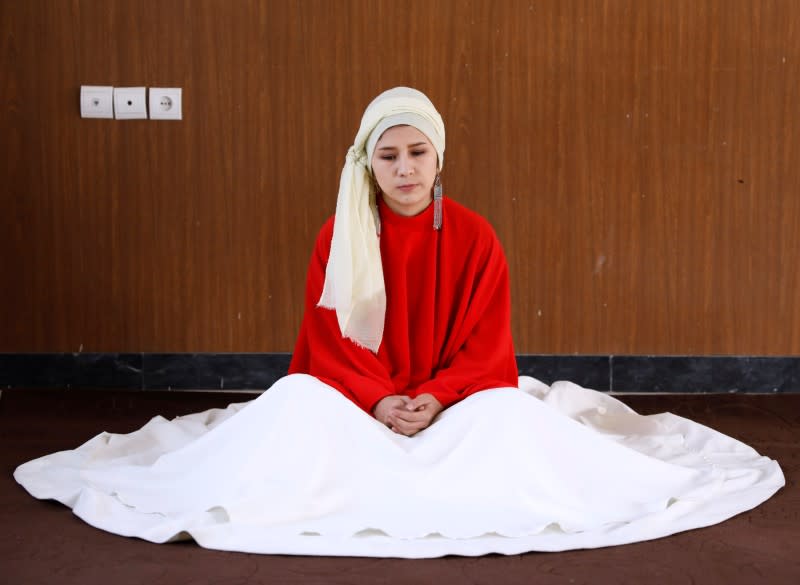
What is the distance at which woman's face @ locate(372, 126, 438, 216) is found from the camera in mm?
2203

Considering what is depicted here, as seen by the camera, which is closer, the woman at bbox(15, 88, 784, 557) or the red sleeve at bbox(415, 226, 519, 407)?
the woman at bbox(15, 88, 784, 557)

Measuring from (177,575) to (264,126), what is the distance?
196cm

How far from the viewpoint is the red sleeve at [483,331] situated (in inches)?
88.4

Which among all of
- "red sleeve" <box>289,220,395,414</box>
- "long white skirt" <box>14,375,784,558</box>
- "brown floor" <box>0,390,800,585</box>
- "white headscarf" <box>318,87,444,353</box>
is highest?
"white headscarf" <box>318,87,444,353</box>

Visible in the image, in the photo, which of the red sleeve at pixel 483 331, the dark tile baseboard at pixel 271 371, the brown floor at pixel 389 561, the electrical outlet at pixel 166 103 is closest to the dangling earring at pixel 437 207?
the red sleeve at pixel 483 331

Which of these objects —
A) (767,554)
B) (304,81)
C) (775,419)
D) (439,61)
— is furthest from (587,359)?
(767,554)

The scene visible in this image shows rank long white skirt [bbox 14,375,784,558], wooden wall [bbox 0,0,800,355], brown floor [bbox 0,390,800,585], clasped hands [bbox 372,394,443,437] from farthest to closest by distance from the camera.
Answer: wooden wall [bbox 0,0,800,355] < clasped hands [bbox 372,394,443,437] < long white skirt [bbox 14,375,784,558] < brown floor [bbox 0,390,800,585]

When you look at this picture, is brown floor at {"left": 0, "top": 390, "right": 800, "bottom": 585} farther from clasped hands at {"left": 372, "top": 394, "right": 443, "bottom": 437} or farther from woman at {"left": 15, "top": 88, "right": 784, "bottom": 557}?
clasped hands at {"left": 372, "top": 394, "right": 443, "bottom": 437}

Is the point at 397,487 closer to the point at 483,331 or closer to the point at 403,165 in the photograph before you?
the point at 483,331

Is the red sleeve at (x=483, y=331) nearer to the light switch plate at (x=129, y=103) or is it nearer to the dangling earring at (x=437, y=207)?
the dangling earring at (x=437, y=207)

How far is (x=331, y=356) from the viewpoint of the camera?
231cm

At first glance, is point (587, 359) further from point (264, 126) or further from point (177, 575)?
point (177, 575)

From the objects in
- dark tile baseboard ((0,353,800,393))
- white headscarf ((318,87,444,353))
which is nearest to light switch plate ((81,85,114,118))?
dark tile baseboard ((0,353,800,393))

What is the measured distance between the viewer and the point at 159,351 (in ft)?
11.3
